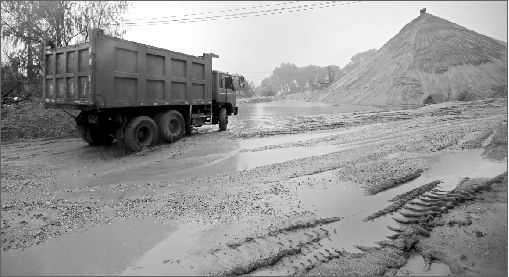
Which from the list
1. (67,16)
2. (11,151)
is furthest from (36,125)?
(67,16)

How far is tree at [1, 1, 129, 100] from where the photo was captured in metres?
15.4

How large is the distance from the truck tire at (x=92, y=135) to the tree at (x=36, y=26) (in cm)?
850

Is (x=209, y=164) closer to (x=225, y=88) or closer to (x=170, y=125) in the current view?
(x=170, y=125)

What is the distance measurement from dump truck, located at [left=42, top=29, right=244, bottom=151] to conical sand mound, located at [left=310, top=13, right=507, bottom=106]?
2533 centimetres

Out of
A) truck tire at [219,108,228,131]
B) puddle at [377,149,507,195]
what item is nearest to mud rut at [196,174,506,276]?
puddle at [377,149,507,195]

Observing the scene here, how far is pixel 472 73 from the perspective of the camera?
1364 inches

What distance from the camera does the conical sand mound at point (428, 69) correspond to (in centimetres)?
3288

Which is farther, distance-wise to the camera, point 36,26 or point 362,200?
point 36,26

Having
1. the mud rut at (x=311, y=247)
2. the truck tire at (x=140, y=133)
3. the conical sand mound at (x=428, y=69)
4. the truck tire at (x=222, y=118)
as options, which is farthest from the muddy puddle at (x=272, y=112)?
the mud rut at (x=311, y=247)

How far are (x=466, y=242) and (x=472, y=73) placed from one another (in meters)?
37.6

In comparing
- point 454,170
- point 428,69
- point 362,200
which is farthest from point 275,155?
point 428,69

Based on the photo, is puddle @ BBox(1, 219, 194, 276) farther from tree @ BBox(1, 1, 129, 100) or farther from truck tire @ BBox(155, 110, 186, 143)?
tree @ BBox(1, 1, 129, 100)

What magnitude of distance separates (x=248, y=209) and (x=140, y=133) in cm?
588

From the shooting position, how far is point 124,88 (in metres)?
8.70
